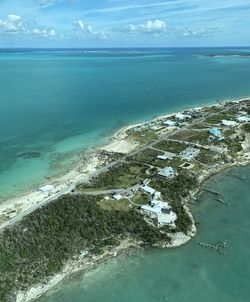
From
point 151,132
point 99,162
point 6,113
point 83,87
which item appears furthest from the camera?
point 83,87

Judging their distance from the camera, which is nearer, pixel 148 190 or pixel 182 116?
pixel 148 190

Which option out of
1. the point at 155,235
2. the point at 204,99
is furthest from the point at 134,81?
the point at 155,235

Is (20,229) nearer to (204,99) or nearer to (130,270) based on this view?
(130,270)

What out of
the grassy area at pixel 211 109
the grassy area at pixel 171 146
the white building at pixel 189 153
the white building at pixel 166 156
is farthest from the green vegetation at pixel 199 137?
the grassy area at pixel 211 109

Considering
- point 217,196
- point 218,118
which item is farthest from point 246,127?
point 217,196

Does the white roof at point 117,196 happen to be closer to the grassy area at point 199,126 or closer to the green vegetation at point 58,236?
the green vegetation at point 58,236

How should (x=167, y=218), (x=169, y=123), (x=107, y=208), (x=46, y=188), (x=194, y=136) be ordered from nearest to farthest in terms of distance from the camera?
(x=167, y=218) → (x=107, y=208) → (x=46, y=188) → (x=194, y=136) → (x=169, y=123)

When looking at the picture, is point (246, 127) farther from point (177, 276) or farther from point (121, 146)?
point (177, 276)
